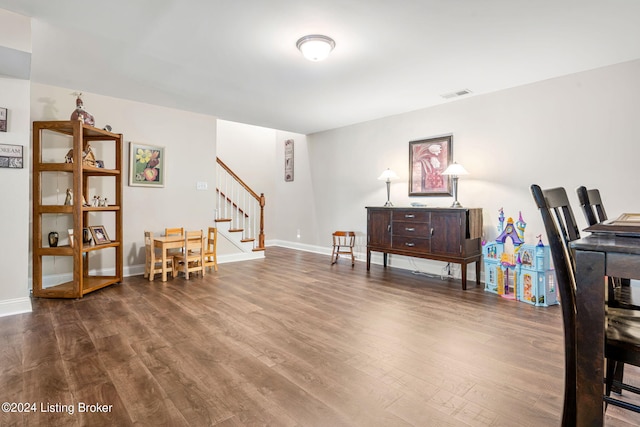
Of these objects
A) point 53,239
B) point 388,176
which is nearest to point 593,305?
point 388,176

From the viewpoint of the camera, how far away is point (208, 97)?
425 centimetres

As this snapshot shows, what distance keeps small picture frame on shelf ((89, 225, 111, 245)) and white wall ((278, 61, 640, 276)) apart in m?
3.76

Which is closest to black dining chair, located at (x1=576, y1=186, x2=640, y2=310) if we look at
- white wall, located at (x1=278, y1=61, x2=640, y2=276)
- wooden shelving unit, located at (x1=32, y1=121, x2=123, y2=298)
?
white wall, located at (x1=278, y1=61, x2=640, y2=276)

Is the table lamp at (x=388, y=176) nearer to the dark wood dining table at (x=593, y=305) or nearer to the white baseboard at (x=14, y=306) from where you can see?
the dark wood dining table at (x=593, y=305)

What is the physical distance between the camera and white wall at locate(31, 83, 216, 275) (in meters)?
4.02

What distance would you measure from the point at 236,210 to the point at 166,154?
2.12m

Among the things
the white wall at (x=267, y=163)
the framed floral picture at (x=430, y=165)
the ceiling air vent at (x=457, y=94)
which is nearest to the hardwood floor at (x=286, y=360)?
the framed floral picture at (x=430, y=165)

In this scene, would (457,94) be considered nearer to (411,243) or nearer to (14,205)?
(411,243)

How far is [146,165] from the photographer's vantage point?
462cm

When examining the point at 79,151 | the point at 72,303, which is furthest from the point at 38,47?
the point at 72,303

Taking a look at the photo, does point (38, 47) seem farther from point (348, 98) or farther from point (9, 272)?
point (348, 98)

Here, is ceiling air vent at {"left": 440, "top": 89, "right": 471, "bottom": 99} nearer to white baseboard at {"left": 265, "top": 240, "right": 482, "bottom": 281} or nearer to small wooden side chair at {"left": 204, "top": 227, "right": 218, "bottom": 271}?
white baseboard at {"left": 265, "top": 240, "right": 482, "bottom": 281}

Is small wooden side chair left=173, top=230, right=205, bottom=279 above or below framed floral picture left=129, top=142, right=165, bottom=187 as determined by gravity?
below

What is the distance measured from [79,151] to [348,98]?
3159 millimetres
